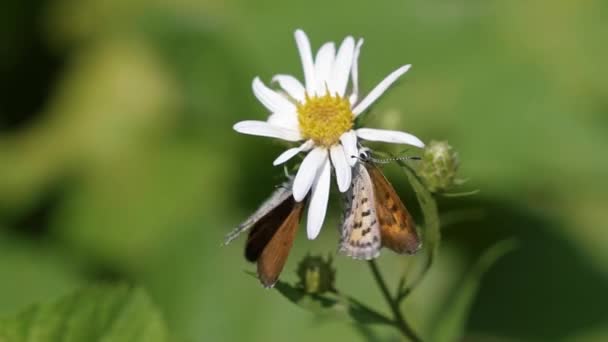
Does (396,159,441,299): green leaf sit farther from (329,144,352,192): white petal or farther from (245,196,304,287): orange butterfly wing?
(245,196,304,287): orange butterfly wing

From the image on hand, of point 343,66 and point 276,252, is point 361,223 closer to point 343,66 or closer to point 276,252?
point 276,252

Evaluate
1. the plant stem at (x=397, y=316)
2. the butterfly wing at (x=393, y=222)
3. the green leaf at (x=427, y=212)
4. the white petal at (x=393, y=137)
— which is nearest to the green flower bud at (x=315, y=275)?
the plant stem at (x=397, y=316)

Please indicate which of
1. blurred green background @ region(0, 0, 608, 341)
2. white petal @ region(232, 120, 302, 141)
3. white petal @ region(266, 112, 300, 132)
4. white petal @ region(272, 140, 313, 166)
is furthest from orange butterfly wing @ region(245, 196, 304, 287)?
blurred green background @ region(0, 0, 608, 341)

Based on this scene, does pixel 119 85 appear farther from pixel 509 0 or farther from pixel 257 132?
pixel 257 132

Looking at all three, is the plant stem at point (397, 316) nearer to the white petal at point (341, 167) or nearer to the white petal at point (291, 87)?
the white petal at point (341, 167)

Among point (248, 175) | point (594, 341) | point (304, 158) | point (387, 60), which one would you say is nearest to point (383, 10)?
point (387, 60)

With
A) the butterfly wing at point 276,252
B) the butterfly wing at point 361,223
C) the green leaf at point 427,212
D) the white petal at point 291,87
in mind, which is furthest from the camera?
the white petal at point 291,87
